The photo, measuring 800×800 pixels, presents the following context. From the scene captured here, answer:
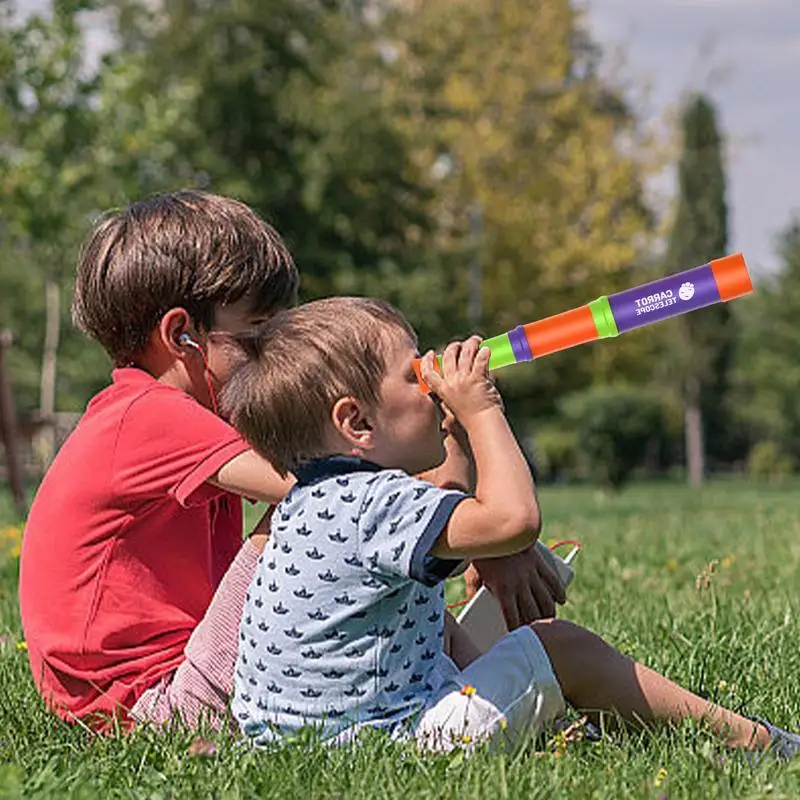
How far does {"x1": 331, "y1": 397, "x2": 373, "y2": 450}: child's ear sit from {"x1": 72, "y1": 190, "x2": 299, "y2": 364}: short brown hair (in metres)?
0.59

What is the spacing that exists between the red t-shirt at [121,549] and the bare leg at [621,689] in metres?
0.76

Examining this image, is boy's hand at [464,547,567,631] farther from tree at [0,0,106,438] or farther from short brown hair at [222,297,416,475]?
tree at [0,0,106,438]

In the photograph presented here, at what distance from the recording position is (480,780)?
246 centimetres

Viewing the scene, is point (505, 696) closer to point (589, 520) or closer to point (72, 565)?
point (72, 565)

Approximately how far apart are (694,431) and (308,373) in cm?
2890

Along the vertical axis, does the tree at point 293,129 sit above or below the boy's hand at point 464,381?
above

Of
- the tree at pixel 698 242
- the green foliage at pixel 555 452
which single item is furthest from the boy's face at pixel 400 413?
the tree at pixel 698 242

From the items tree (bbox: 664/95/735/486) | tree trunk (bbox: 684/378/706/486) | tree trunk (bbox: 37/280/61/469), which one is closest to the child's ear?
tree trunk (bbox: 37/280/61/469)

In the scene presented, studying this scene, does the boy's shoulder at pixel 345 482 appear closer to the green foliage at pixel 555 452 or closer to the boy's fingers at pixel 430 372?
the boy's fingers at pixel 430 372

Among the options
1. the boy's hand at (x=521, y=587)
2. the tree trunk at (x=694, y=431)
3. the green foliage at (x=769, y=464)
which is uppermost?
the boy's hand at (x=521, y=587)

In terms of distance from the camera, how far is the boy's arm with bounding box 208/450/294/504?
9.39 feet

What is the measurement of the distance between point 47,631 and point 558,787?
1.23 metres

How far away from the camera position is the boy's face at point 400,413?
9.00 ft

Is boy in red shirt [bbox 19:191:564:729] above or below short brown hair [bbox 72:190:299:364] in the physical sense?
below
